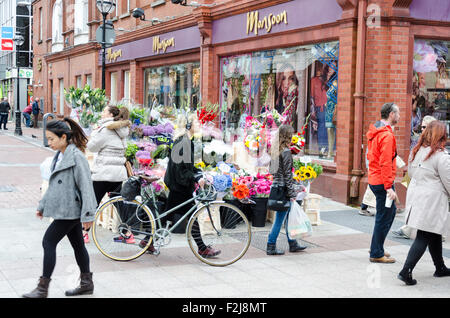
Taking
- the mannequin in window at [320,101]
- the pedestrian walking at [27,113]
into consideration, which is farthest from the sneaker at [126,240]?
the pedestrian walking at [27,113]

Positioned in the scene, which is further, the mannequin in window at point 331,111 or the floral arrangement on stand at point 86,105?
the mannequin in window at point 331,111

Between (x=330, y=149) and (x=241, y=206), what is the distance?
3.84 m

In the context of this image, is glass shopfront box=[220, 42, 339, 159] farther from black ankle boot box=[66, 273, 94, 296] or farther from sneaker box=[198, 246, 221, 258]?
black ankle boot box=[66, 273, 94, 296]

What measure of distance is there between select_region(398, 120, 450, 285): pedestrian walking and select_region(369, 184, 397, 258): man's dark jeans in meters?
0.66

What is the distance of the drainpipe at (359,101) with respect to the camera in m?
10.7

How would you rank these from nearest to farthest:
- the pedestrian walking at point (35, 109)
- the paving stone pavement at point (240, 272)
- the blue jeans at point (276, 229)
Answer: the paving stone pavement at point (240, 272) → the blue jeans at point (276, 229) → the pedestrian walking at point (35, 109)

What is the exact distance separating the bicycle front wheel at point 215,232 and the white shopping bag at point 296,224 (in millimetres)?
645

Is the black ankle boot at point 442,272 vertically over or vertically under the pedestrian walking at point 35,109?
under

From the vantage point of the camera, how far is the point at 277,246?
7.69 metres

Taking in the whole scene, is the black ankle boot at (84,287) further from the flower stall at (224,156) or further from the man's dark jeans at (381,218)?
the man's dark jeans at (381,218)

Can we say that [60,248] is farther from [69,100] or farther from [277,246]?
[69,100]

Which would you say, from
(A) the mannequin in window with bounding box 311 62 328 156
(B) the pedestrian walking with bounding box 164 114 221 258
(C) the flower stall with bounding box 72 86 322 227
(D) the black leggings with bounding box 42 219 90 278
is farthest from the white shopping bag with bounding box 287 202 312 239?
(A) the mannequin in window with bounding box 311 62 328 156
